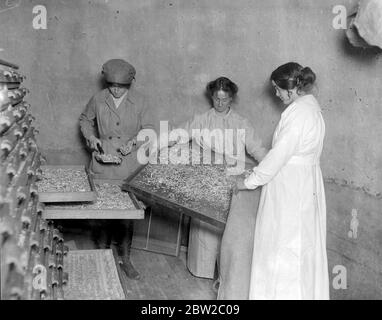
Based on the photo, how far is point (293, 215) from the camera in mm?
3441

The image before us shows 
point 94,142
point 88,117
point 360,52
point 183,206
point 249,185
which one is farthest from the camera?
point 88,117

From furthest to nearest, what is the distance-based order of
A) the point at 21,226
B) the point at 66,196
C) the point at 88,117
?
the point at 88,117, the point at 66,196, the point at 21,226

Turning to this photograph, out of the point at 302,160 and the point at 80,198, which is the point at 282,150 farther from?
the point at 80,198

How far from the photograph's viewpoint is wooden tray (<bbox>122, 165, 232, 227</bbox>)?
3.66 meters

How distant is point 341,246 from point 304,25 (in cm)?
247

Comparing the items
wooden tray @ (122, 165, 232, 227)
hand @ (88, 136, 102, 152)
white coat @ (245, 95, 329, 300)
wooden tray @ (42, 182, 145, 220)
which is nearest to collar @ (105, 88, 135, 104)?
hand @ (88, 136, 102, 152)

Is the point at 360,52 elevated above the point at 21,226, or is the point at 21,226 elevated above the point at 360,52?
the point at 360,52

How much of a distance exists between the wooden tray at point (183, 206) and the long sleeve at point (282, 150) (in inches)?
20.9

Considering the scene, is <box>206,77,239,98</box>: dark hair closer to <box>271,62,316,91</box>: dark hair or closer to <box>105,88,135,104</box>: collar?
<box>105,88,135,104</box>: collar

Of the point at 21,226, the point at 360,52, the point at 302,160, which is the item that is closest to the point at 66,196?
the point at 21,226

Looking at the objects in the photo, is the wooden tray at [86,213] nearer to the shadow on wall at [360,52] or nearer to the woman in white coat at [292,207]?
the woman in white coat at [292,207]

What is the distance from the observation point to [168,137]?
4.88 meters

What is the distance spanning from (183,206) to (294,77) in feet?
4.49
